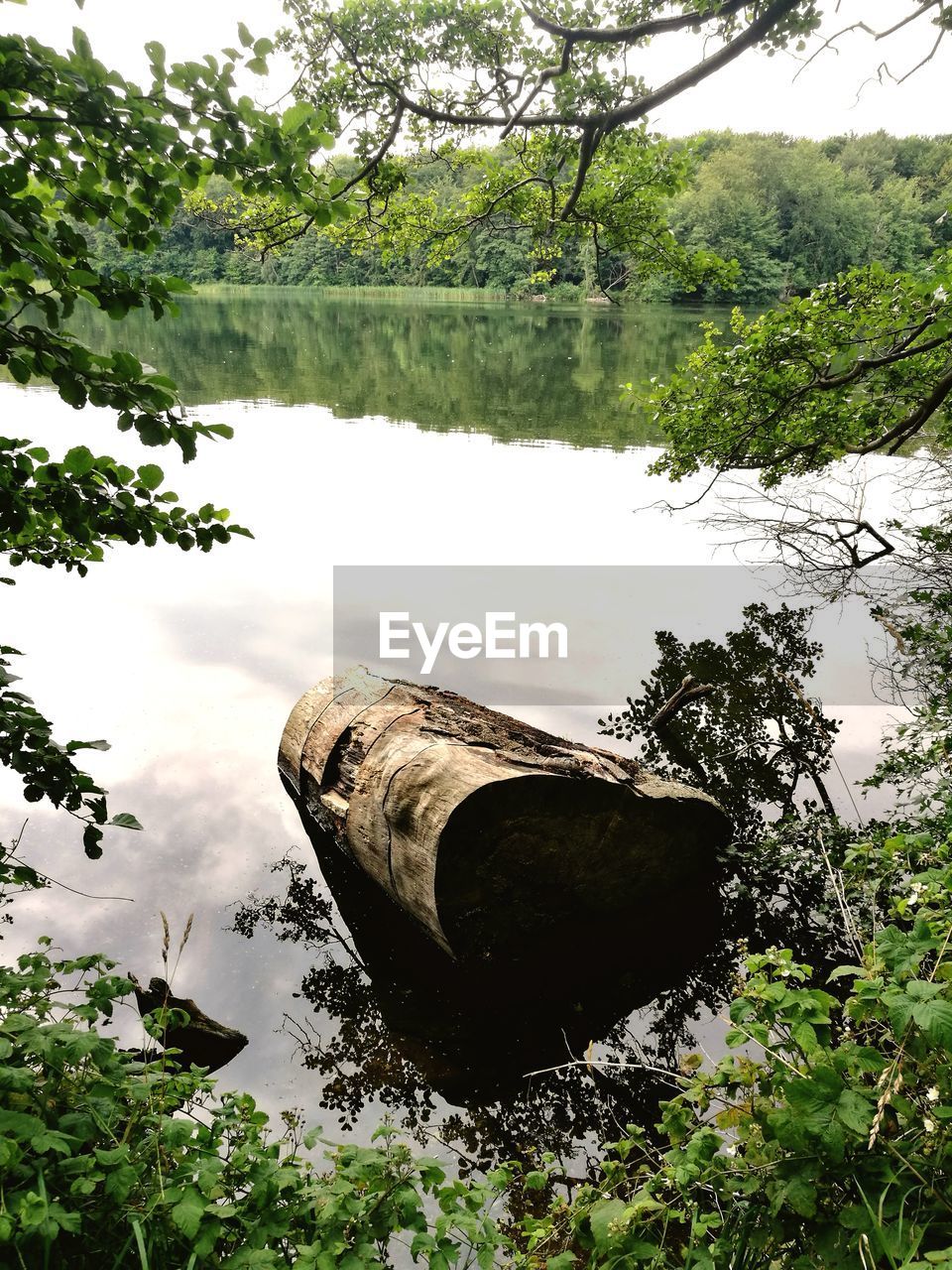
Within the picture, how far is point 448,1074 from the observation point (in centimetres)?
359

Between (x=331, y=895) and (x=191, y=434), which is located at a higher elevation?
(x=191, y=434)

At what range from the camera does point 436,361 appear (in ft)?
83.9

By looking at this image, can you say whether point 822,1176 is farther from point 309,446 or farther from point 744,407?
point 309,446

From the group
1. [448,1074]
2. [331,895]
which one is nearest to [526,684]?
[331,895]

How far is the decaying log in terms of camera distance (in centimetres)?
358

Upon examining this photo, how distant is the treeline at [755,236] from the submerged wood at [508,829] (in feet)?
151

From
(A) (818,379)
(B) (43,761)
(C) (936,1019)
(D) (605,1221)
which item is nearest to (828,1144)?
(C) (936,1019)

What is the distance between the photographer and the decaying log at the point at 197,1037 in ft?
11.7

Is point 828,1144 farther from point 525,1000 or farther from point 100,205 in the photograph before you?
point 525,1000

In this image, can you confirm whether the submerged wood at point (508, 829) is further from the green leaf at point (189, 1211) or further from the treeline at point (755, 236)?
the treeline at point (755, 236)

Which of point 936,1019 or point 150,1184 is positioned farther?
point 150,1184

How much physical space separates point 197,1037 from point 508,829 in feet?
5.94

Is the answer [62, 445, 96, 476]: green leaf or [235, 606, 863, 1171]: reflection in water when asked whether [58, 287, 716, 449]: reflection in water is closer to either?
[235, 606, 863, 1171]: reflection in water

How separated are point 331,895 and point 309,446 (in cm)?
1128
